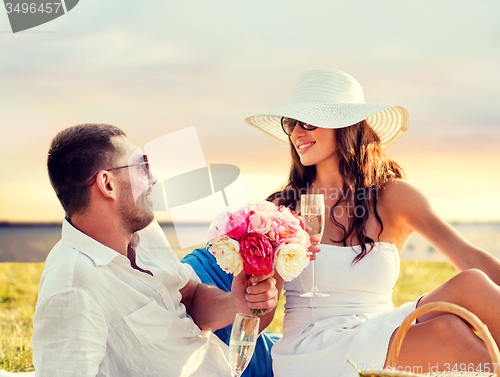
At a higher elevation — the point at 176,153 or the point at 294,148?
the point at 176,153

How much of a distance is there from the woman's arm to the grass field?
13.7 inches

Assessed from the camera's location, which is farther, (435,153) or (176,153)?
(435,153)

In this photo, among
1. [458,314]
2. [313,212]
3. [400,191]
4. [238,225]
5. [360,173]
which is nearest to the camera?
[458,314]

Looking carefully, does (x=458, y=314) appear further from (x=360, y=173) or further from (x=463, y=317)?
(x=360, y=173)

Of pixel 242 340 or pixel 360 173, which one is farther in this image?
pixel 360 173

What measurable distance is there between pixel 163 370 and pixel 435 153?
11.0 m

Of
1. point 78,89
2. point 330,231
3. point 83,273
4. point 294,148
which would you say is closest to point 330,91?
point 294,148

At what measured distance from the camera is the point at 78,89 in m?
7.67

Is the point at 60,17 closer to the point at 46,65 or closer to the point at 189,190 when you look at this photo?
the point at 46,65

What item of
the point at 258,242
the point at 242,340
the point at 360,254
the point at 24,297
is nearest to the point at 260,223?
the point at 258,242

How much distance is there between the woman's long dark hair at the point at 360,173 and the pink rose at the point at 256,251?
1.23m

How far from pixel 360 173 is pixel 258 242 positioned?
1576 millimetres

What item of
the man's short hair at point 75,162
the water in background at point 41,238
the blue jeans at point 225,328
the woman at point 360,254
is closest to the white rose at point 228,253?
the man's short hair at point 75,162

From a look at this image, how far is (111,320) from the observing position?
78.8 inches
